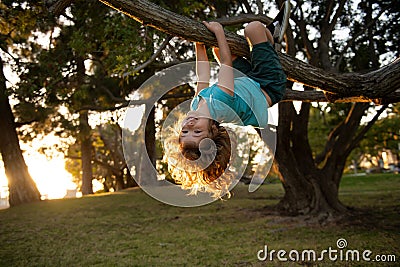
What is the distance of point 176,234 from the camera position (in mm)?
8156

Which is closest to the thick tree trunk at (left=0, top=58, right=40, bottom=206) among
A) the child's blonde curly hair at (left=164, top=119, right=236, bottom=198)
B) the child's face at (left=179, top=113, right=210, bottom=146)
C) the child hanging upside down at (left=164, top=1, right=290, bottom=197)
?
the child's blonde curly hair at (left=164, top=119, right=236, bottom=198)

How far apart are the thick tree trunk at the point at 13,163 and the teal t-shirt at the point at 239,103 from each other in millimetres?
12459

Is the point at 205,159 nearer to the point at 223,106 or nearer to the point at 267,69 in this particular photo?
the point at 223,106

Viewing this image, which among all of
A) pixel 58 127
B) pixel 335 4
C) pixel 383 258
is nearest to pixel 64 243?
pixel 383 258

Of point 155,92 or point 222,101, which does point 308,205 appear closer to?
point 155,92

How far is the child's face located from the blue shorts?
653mm

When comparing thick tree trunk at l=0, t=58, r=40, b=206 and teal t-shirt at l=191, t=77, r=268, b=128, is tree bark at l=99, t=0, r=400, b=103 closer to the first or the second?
teal t-shirt at l=191, t=77, r=268, b=128

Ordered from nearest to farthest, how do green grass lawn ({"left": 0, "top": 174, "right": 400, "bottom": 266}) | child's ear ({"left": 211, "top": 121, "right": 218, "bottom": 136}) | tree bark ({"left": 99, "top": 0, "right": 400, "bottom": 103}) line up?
tree bark ({"left": 99, "top": 0, "right": 400, "bottom": 103}) < child's ear ({"left": 211, "top": 121, "right": 218, "bottom": 136}) < green grass lawn ({"left": 0, "top": 174, "right": 400, "bottom": 266})

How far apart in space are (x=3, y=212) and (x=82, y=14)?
6.59m

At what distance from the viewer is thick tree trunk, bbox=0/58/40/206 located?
47.2 ft

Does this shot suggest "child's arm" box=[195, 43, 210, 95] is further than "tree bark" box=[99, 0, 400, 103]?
Yes

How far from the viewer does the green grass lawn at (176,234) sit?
6266mm

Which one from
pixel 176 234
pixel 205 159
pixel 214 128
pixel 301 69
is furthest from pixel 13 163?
pixel 301 69

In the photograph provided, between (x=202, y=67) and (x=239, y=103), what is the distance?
0.82 meters
